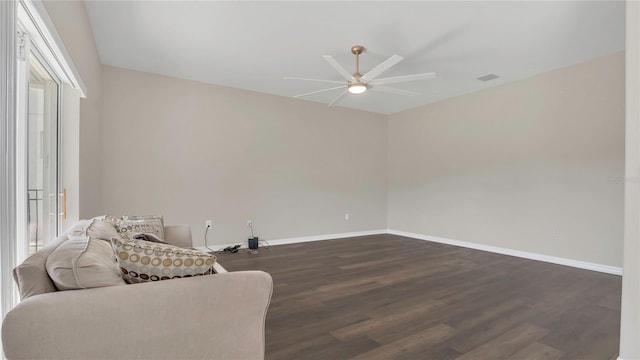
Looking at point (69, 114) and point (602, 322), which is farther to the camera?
point (69, 114)

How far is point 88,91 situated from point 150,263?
2.83 meters

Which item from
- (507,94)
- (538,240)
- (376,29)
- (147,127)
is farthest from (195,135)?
(538,240)

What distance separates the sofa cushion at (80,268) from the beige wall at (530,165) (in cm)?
515

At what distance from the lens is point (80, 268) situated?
1.10 metres

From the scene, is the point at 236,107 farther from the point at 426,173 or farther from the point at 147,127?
the point at 426,173

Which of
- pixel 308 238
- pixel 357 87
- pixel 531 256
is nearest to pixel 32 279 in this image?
pixel 357 87

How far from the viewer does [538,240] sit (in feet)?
14.2

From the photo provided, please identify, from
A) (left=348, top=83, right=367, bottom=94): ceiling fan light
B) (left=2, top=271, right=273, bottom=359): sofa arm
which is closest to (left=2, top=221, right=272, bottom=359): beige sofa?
(left=2, top=271, right=273, bottom=359): sofa arm

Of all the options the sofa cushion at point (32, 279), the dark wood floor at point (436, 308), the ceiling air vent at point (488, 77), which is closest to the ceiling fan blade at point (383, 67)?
the ceiling air vent at point (488, 77)

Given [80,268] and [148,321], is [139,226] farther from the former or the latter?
[148,321]

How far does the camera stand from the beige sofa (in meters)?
0.97

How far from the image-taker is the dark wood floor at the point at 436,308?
1.97 m

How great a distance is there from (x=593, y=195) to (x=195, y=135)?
5.73 meters

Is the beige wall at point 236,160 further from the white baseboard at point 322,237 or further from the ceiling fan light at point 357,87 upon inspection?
the ceiling fan light at point 357,87
